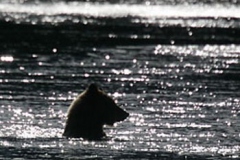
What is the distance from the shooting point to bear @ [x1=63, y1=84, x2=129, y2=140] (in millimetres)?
20359

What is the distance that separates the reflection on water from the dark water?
22 mm

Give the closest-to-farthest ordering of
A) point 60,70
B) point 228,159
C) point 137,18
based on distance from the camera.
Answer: point 228,159 → point 60,70 → point 137,18

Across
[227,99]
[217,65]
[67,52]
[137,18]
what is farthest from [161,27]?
[227,99]

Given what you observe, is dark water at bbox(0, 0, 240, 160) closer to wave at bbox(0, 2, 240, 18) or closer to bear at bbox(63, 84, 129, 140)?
wave at bbox(0, 2, 240, 18)

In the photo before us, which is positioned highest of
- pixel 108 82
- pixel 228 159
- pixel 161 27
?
pixel 161 27

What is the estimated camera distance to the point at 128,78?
31.2 m

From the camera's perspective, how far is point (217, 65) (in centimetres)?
3481

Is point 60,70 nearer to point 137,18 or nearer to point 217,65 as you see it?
point 217,65

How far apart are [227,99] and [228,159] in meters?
6.89

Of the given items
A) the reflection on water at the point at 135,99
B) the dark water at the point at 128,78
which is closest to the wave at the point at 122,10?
the dark water at the point at 128,78

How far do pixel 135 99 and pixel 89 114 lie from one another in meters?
6.59

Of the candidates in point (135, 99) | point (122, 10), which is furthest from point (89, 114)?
point (122, 10)

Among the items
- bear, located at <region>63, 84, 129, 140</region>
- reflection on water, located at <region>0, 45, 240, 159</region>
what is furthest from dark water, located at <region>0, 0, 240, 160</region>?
bear, located at <region>63, 84, 129, 140</region>

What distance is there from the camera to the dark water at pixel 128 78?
2120 cm
